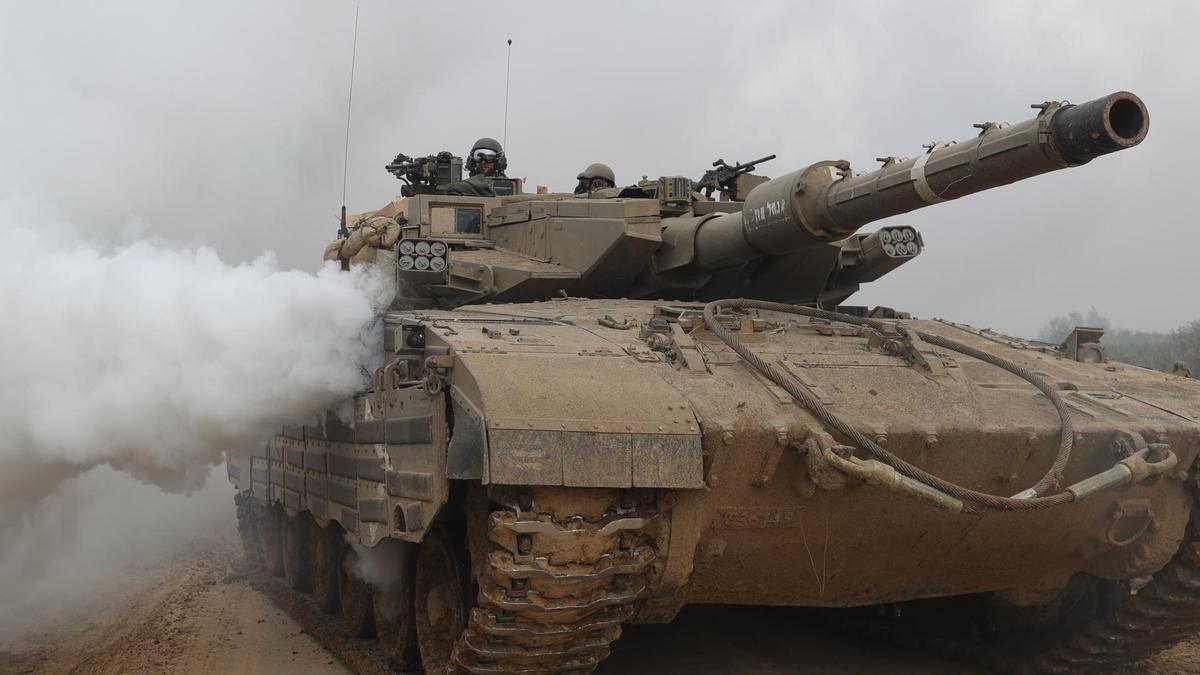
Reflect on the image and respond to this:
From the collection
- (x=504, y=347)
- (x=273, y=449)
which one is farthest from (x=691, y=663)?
(x=273, y=449)

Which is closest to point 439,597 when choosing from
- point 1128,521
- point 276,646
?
point 276,646

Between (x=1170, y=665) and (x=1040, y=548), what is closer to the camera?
(x=1040, y=548)

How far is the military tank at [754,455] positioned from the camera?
612 cm

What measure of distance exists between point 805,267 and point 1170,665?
12.8ft

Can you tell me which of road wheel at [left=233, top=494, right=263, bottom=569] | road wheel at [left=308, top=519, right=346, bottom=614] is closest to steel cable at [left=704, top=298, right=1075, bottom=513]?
road wheel at [left=308, top=519, right=346, bottom=614]

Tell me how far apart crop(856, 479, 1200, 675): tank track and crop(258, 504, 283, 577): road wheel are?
21.6ft

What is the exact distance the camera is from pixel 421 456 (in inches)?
275

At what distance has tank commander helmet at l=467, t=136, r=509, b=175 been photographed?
514 inches

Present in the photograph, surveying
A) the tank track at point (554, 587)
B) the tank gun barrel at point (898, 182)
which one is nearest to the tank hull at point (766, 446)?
the tank track at point (554, 587)

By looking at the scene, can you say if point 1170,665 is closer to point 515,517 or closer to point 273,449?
point 515,517

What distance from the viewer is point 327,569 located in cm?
1062

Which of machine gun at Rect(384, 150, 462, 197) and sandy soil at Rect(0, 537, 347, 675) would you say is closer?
sandy soil at Rect(0, 537, 347, 675)

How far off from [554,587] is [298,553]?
6.18 m

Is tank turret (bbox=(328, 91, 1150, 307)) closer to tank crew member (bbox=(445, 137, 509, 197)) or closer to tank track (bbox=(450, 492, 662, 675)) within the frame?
tank crew member (bbox=(445, 137, 509, 197))
